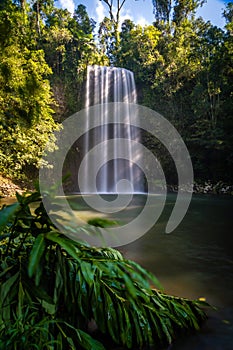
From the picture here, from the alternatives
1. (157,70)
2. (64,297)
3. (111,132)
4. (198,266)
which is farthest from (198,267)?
(157,70)

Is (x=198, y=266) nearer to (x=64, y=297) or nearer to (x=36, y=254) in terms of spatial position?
(x=64, y=297)

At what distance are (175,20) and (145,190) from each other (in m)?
17.6

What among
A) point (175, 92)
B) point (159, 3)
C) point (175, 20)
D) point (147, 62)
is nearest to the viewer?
point (175, 92)

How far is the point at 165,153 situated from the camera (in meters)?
16.8

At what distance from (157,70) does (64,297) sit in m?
18.5

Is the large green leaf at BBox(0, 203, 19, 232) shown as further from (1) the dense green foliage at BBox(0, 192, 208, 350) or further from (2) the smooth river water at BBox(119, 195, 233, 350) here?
(2) the smooth river water at BBox(119, 195, 233, 350)

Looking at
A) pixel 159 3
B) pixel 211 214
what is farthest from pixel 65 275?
pixel 159 3

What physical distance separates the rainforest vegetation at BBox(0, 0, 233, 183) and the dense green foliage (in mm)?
7936

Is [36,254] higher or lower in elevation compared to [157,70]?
lower

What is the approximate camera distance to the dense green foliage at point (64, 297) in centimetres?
92

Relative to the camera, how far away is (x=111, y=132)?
17312 mm

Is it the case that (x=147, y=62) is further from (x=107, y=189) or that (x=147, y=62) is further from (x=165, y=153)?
(x=107, y=189)

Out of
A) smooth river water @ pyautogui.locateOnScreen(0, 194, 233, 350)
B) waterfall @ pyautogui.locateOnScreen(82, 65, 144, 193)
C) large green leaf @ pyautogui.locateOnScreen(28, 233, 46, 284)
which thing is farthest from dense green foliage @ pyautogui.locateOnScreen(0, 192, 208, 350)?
waterfall @ pyautogui.locateOnScreen(82, 65, 144, 193)

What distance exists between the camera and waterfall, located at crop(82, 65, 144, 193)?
16.5 metres
